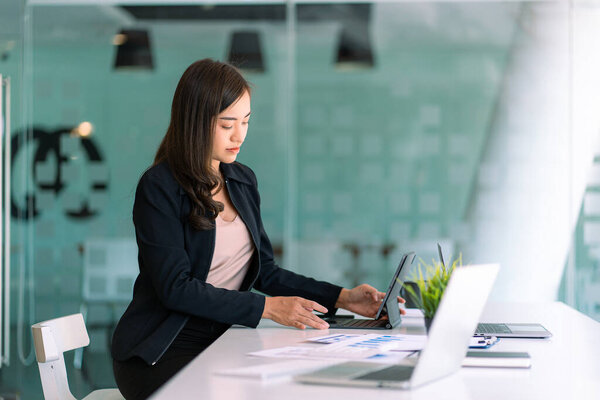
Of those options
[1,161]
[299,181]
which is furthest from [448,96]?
[1,161]

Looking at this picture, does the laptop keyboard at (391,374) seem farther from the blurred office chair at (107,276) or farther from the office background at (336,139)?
the blurred office chair at (107,276)

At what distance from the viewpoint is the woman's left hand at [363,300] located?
2406mm

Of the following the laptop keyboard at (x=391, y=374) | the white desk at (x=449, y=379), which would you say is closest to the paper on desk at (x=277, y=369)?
the white desk at (x=449, y=379)

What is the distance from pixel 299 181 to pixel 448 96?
1.04 meters

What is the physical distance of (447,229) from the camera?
4543mm

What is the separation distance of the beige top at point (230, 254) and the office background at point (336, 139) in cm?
223

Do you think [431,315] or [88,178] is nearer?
[431,315]

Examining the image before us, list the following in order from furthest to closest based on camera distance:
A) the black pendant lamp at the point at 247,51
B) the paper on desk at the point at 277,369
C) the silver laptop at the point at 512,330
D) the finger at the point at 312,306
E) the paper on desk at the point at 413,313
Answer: the black pendant lamp at the point at 247,51 < the paper on desk at the point at 413,313 < the finger at the point at 312,306 < the silver laptop at the point at 512,330 < the paper on desk at the point at 277,369

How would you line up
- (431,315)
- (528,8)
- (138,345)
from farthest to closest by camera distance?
(528,8), (138,345), (431,315)

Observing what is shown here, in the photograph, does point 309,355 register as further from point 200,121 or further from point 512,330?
point 200,121

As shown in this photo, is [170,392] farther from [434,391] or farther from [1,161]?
[1,161]

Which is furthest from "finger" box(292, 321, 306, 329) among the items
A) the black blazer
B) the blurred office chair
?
the blurred office chair

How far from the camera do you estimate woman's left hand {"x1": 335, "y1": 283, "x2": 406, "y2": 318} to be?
2406 mm

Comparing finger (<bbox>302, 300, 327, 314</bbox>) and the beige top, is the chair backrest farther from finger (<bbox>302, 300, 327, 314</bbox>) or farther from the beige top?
finger (<bbox>302, 300, 327, 314</bbox>)
